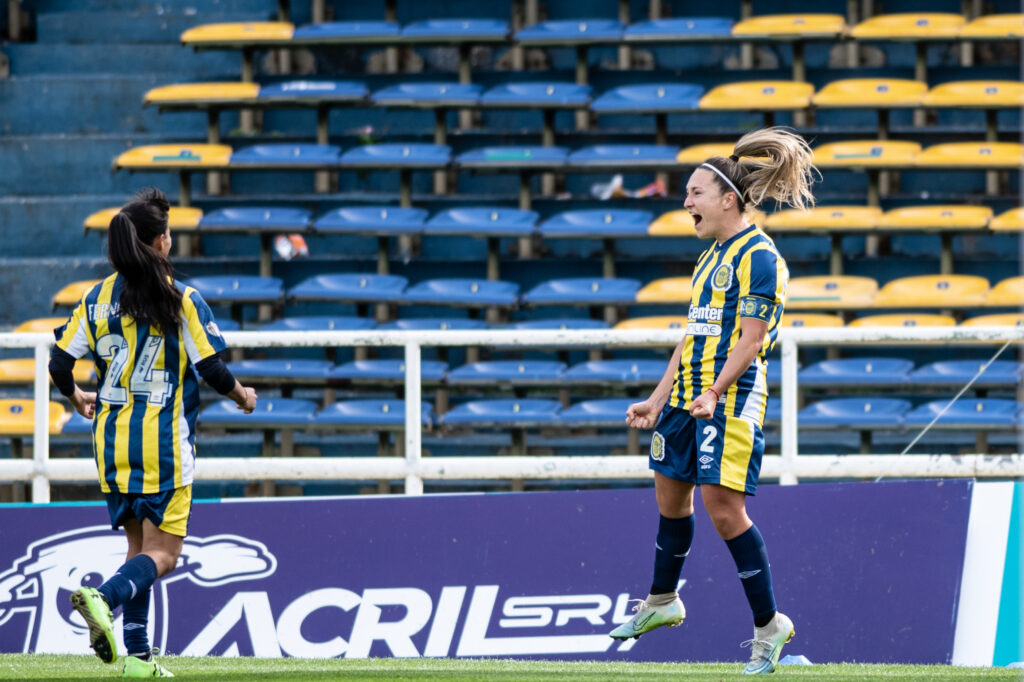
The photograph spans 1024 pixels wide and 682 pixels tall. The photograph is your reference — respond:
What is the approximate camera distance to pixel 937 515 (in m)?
4.92

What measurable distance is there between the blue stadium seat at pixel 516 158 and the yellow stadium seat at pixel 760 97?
50.5 inches

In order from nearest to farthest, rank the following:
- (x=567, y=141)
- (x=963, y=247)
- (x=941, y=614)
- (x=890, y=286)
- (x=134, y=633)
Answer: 1. (x=134, y=633)
2. (x=941, y=614)
3. (x=890, y=286)
4. (x=963, y=247)
5. (x=567, y=141)

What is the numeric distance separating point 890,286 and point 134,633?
6735 millimetres

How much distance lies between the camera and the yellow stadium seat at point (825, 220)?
31.1ft

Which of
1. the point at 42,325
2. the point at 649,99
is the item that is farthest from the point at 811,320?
the point at 42,325

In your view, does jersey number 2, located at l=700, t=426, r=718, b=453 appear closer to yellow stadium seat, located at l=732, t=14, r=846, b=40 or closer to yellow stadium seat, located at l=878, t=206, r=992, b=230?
yellow stadium seat, located at l=878, t=206, r=992, b=230

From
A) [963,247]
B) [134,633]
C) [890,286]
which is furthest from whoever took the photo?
[963,247]

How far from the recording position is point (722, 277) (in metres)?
3.83

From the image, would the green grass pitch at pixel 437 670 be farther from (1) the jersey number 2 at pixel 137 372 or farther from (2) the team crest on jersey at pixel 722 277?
(2) the team crest on jersey at pixel 722 277

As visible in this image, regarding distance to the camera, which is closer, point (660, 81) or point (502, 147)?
point (502, 147)

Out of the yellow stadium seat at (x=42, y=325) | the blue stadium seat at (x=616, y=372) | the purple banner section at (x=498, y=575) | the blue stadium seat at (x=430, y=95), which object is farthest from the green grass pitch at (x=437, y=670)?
the blue stadium seat at (x=430, y=95)

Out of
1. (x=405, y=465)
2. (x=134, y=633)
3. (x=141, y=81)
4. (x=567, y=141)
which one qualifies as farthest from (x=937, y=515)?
(x=141, y=81)

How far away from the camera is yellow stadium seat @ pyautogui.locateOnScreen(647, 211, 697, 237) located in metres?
9.60

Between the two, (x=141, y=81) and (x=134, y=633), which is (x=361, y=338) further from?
(x=141, y=81)
